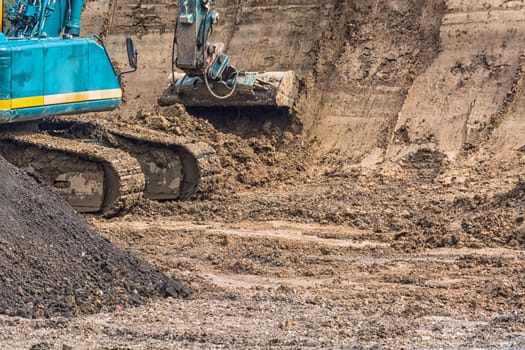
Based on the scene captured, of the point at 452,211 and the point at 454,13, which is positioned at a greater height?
the point at 454,13

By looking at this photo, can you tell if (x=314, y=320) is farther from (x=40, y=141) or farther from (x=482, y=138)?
(x=482, y=138)

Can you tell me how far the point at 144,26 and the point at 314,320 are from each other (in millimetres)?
11861

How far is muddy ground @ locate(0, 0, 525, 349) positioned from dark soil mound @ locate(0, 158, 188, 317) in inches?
8.6

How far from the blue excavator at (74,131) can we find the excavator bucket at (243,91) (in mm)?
1967

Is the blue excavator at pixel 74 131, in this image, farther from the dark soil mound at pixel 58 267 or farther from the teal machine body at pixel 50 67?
the dark soil mound at pixel 58 267

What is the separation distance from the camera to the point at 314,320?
783 cm

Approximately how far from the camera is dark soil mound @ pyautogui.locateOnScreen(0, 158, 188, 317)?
786cm

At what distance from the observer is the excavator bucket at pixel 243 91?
51.8 ft

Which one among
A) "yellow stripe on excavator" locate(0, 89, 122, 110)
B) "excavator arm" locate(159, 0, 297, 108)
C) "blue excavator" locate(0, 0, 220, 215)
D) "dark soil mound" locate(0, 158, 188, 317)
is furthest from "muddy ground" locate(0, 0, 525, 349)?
"yellow stripe on excavator" locate(0, 89, 122, 110)

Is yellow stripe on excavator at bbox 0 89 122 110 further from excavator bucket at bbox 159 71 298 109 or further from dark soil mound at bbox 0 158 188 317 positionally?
dark soil mound at bbox 0 158 188 317

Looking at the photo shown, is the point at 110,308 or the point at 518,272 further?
the point at 518,272

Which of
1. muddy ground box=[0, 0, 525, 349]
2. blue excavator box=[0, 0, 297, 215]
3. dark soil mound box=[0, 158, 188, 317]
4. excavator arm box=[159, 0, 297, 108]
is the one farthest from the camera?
excavator arm box=[159, 0, 297, 108]

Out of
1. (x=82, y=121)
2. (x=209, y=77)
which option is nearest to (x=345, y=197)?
(x=209, y=77)

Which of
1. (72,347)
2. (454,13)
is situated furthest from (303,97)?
(72,347)
